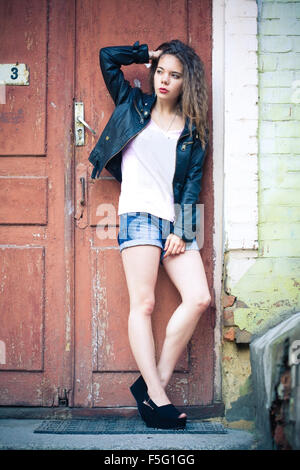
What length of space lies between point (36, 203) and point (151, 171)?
84cm

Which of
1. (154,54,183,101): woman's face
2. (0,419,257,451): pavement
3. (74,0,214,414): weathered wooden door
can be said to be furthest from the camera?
(74,0,214,414): weathered wooden door

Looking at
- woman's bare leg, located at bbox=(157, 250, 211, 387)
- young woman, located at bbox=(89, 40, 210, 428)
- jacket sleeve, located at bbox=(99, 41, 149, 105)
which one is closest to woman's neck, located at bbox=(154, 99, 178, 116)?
young woman, located at bbox=(89, 40, 210, 428)

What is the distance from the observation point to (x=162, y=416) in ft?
8.96

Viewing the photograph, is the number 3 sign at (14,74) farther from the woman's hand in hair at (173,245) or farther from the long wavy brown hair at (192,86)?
the woman's hand in hair at (173,245)

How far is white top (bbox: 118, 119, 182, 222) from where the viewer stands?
2.86 m

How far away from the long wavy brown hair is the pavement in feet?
5.66

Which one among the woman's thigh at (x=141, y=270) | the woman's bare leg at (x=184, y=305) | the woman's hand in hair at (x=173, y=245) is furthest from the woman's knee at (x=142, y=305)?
the woman's hand in hair at (x=173, y=245)

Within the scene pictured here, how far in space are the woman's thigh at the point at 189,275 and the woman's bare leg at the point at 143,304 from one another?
0.11 metres

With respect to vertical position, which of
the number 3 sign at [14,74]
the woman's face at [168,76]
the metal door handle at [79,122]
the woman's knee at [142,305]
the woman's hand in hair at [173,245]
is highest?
the number 3 sign at [14,74]

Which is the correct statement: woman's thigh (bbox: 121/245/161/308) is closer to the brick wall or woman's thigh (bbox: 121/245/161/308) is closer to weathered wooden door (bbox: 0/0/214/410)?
weathered wooden door (bbox: 0/0/214/410)

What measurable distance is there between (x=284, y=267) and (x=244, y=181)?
1.96 ft

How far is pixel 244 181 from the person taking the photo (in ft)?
9.91

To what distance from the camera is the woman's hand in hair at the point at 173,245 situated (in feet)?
9.28

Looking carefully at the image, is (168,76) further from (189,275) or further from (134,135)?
(189,275)
